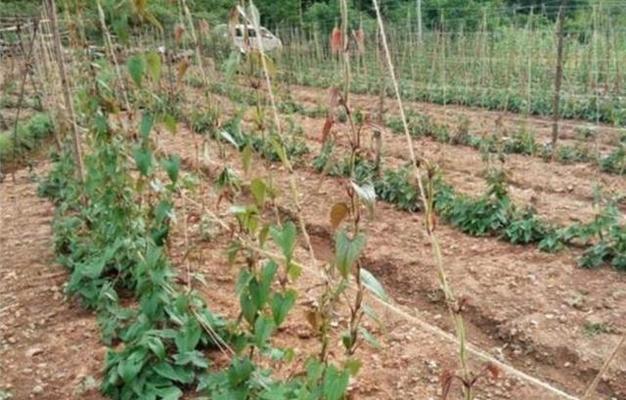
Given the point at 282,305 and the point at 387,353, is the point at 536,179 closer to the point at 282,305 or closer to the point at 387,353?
the point at 387,353

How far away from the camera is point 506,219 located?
3.96 m

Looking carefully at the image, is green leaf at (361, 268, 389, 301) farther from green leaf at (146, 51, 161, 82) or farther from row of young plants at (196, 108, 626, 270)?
row of young plants at (196, 108, 626, 270)

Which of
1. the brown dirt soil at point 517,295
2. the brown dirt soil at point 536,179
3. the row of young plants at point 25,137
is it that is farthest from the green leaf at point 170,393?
the row of young plants at point 25,137

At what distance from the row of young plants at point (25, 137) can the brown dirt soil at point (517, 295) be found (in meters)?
4.23

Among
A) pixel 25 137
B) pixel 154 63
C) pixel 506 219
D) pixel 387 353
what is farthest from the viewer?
pixel 25 137

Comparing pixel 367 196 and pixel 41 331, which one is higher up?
pixel 367 196

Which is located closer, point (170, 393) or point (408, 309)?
point (170, 393)

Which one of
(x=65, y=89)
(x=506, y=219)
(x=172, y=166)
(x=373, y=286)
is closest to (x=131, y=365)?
(x=172, y=166)

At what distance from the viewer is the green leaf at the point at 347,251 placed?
115cm

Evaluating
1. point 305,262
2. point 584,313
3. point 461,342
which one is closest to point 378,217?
point 305,262

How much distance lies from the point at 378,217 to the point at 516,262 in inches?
45.0

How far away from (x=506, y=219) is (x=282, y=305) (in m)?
2.77

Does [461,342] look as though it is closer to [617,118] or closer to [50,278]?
[50,278]

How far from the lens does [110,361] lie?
2.22 meters
